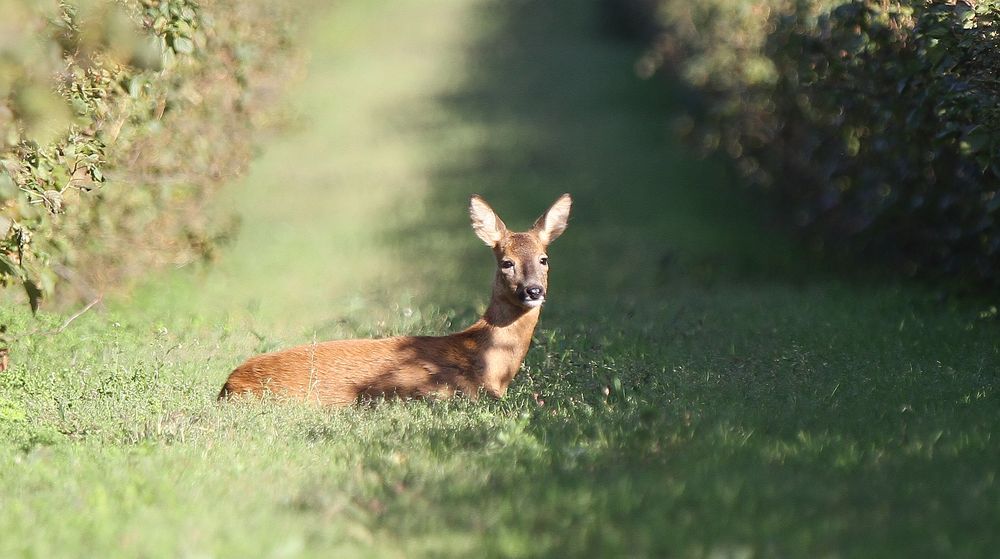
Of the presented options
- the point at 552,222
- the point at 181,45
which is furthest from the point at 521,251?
the point at 181,45

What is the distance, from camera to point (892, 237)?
39.8ft

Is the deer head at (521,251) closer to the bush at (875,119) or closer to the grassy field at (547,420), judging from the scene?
the grassy field at (547,420)

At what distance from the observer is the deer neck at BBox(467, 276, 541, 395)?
7602mm

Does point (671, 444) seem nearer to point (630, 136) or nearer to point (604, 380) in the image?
point (604, 380)

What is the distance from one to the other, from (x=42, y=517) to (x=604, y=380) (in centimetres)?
348

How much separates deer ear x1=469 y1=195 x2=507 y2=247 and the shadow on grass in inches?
34.8

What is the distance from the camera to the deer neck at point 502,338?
7602 millimetres

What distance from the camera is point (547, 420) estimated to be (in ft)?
21.1

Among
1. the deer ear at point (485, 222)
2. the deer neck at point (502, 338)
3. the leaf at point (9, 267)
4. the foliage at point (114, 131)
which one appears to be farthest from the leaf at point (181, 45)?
the deer neck at point (502, 338)

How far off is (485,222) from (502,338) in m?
0.86

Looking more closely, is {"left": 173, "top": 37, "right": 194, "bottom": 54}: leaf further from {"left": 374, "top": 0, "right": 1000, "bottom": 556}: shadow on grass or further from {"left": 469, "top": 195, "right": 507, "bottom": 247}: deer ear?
{"left": 374, "top": 0, "right": 1000, "bottom": 556}: shadow on grass

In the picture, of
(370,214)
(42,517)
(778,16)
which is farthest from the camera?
(370,214)

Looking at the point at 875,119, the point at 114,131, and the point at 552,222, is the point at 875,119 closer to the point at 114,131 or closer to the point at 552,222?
the point at 552,222

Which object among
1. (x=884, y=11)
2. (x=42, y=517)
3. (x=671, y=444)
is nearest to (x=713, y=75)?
(x=884, y=11)
